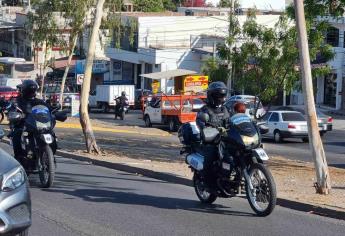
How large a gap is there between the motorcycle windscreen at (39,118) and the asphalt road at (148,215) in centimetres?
105

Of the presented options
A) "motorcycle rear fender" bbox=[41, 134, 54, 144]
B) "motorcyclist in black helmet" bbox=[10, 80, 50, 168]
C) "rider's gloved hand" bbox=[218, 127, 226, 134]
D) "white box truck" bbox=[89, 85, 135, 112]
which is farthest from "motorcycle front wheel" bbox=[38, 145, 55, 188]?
"white box truck" bbox=[89, 85, 135, 112]

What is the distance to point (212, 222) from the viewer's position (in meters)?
9.63

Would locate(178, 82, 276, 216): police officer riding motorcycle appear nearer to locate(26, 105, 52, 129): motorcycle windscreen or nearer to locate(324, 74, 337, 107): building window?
locate(26, 105, 52, 129): motorcycle windscreen

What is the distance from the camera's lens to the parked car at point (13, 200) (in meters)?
6.71

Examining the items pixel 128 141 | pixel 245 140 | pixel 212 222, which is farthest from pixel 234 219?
pixel 128 141

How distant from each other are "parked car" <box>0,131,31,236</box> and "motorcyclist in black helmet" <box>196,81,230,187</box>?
4.00 m

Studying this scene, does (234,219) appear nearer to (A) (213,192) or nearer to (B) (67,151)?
(A) (213,192)

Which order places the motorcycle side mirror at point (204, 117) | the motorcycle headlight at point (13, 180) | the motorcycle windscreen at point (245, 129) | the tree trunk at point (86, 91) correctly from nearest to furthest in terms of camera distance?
the motorcycle headlight at point (13, 180) → the motorcycle windscreen at point (245, 129) → the motorcycle side mirror at point (204, 117) → the tree trunk at point (86, 91)

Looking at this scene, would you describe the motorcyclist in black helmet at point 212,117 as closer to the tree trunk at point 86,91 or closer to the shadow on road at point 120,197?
the shadow on road at point 120,197

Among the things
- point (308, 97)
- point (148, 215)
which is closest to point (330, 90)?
point (308, 97)

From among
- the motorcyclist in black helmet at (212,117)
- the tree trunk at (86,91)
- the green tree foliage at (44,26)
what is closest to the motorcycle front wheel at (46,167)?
the motorcyclist in black helmet at (212,117)

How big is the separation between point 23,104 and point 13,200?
21.3 feet

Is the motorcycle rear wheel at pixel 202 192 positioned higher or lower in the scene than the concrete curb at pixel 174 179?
higher

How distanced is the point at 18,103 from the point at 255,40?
11.1 meters
